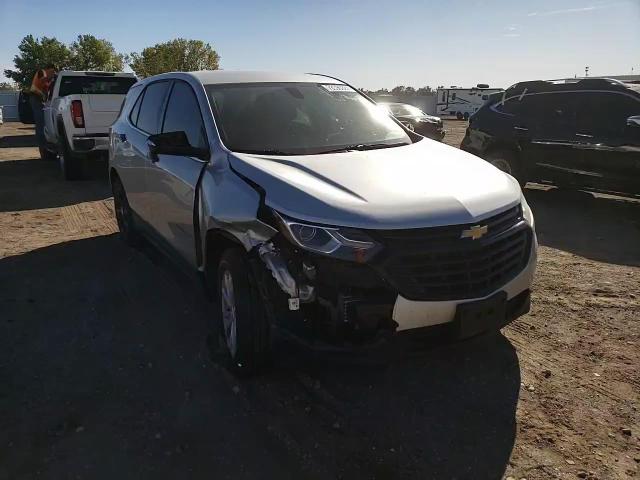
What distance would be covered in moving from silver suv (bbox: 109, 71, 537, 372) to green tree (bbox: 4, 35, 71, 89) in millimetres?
47830

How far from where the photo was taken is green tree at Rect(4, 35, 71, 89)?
44.6 m

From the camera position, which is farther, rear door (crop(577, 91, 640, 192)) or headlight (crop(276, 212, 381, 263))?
rear door (crop(577, 91, 640, 192))

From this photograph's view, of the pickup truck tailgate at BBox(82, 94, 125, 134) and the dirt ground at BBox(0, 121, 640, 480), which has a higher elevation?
the pickup truck tailgate at BBox(82, 94, 125, 134)

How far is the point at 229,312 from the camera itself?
3199mm

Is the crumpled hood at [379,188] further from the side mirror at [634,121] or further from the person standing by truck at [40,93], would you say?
the person standing by truck at [40,93]

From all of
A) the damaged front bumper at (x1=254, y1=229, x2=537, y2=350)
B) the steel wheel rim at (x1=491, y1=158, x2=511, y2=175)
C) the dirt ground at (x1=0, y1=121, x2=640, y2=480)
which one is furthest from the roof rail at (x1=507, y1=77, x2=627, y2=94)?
the damaged front bumper at (x1=254, y1=229, x2=537, y2=350)

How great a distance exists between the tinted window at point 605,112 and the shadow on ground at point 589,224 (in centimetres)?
110

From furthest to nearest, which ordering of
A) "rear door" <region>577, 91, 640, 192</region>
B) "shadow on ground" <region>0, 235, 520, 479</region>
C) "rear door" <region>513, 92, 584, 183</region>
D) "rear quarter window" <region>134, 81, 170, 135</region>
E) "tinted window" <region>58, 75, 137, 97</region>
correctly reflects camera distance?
"tinted window" <region>58, 75, 137, 97</region> < "rear door" <region>513, 92, 584, 183</region> < "rear door" <region>577, 91, 640, 192</region> < "rear quarter window" <region>134, 81, 170, 135</region> < "shadow on ground" <region>0, 235, 520, 479</region>

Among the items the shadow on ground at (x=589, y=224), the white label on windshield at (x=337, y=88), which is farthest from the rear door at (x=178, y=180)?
the shadow on ground at (x=589, y=224)

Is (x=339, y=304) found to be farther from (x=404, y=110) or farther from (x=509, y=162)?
(x=404, y=110)

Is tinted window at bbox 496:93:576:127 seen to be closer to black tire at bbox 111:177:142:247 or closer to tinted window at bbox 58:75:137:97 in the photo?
black tire at bbox 111:177:142:247

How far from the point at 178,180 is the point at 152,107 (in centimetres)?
141

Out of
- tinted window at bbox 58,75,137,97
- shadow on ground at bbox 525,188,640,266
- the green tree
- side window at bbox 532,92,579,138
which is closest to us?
shadow on ground at bbox 525,188,640,266

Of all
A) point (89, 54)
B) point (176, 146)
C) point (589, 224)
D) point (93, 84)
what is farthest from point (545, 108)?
point (89, 54)
